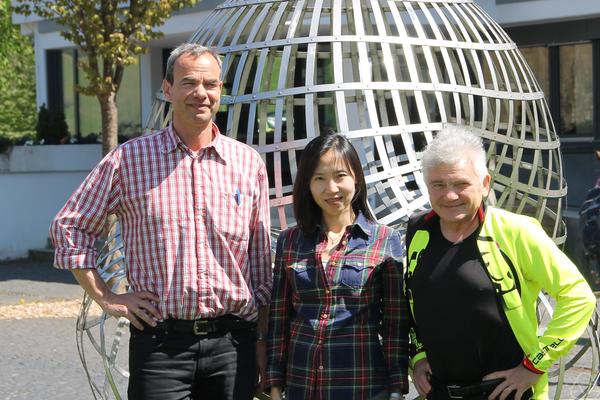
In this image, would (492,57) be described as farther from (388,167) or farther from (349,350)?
(349,350)

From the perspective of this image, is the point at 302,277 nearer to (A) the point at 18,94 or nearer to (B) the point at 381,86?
(B) the point at 381,86

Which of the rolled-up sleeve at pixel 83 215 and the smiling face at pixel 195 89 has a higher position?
the smiling face at pixel 195 89

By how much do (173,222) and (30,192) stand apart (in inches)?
481

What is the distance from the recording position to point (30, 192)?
15188mm

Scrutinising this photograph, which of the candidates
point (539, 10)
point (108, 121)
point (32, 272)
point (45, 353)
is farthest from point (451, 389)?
point (32, 272)

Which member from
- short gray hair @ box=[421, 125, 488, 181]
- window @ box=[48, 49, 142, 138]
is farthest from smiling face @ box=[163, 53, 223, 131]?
window @ box=[48, 49, 142, 138]

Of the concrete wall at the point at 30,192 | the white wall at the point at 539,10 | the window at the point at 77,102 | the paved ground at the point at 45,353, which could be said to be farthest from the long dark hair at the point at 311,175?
the window at the point at 77,102

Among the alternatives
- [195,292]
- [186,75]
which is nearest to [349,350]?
[195,292]

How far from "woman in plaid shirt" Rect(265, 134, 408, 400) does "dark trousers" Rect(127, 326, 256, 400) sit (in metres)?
0.12

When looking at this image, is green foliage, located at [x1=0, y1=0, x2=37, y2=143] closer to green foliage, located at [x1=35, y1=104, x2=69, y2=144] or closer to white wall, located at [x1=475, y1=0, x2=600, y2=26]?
green foliage, located at [x1=35, y1=104, x2=69, y2=144]

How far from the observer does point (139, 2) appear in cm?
1078

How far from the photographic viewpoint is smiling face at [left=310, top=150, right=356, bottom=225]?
342 centimetres

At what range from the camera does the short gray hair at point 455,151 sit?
3184 mm

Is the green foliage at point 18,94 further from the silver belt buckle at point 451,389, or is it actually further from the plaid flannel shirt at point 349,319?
the silver belt buckle at point 451,389
